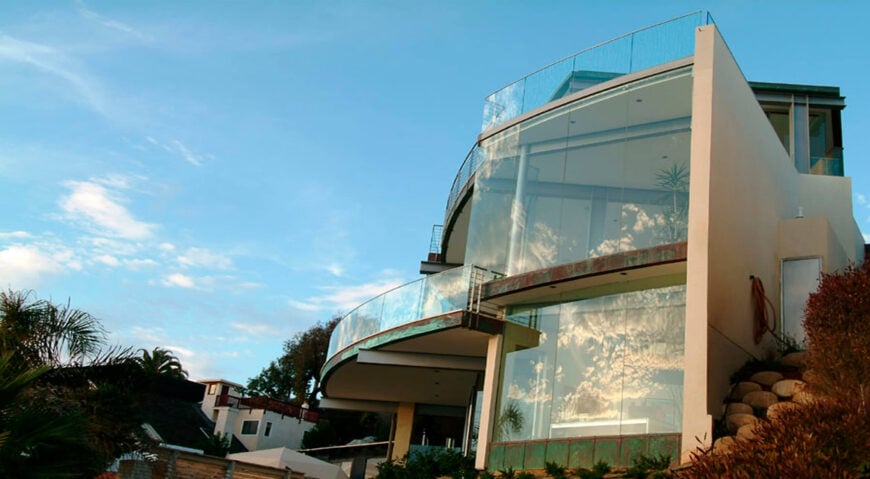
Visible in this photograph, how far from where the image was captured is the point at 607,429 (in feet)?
47.6

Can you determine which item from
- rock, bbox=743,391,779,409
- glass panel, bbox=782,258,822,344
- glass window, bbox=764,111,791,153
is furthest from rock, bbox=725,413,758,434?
glass window, bbox=764,111,791,153

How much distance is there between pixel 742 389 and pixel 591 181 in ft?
16.0

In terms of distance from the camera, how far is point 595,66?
18.0m

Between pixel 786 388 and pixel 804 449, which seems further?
pixel 786 388

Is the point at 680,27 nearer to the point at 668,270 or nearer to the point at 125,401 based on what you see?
the point at 668,270

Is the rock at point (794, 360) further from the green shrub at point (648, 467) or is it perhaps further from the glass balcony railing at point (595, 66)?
the glass balcony railing at point (595, 66)

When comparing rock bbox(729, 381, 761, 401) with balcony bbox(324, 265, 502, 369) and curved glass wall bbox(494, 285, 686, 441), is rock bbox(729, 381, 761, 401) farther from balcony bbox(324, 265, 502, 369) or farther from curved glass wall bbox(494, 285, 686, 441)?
balcony bbox(324, 265, 502, 369)

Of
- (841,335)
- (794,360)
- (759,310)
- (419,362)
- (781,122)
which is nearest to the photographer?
(841,335)

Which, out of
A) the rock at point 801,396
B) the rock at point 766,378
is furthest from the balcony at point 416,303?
the rock at point 801,396

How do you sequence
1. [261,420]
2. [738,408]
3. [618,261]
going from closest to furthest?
[738,408] < [618,261] < [261,420]

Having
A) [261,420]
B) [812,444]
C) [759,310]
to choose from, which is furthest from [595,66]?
[261,420]

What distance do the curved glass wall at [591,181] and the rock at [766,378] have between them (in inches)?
109

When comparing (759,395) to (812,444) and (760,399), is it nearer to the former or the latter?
(760,399)

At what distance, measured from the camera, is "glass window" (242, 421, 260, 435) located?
4466cm
